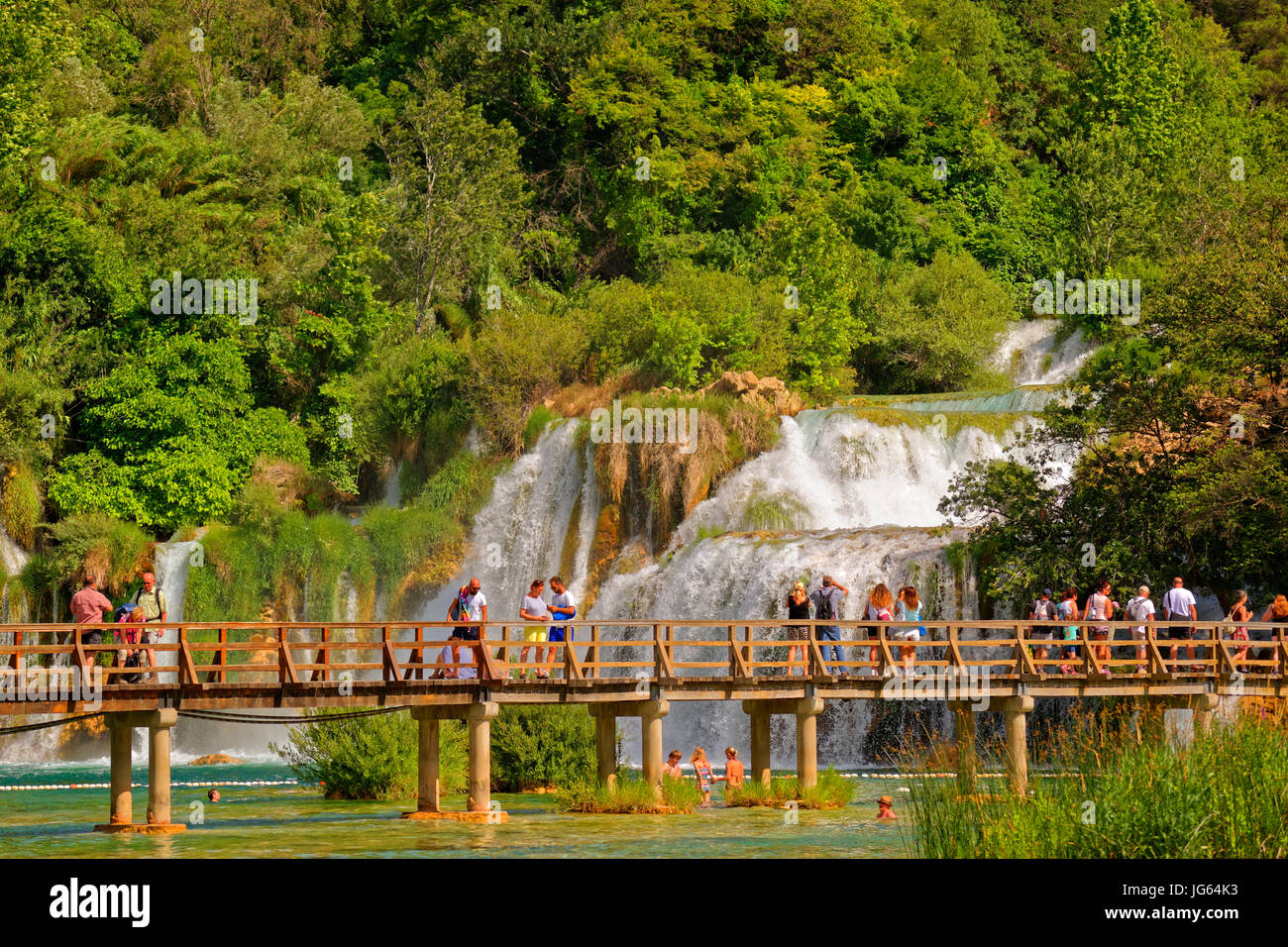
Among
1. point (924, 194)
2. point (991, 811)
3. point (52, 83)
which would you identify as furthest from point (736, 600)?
point (924, 194)

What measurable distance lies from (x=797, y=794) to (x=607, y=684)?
140 inches

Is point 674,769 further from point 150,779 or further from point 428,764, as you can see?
point 150,779

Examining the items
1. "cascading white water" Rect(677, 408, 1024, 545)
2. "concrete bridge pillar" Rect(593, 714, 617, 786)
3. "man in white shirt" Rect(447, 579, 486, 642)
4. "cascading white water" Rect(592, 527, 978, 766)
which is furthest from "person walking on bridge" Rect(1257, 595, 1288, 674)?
"man in white shirt" Rect(447, 579, 486, 642)

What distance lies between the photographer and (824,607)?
1217 inches

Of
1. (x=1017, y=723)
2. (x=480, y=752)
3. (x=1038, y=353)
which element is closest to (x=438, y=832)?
(x=480, y=752)

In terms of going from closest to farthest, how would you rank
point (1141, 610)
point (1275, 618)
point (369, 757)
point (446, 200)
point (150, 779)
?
point (150, 779)
point (369, 757)
point (1141, 610)
point (1275, 618)
point (446, 200)

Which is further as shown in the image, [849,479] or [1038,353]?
[1038,353]

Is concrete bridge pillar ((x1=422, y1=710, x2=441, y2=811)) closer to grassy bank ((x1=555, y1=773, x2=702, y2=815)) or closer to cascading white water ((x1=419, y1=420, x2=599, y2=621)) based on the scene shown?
grassy bank ((x1=555, y1=773, x2=702, y2=815))

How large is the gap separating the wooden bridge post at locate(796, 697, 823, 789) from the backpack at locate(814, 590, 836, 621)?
215cm

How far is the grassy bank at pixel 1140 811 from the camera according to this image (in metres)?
16.7

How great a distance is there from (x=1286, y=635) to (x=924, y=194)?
44.6 metres
